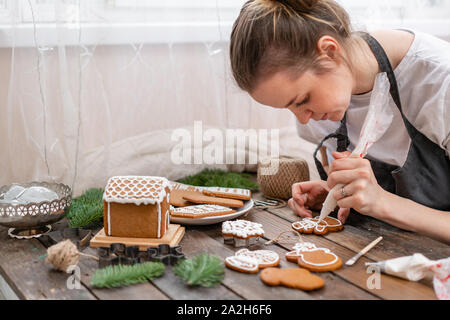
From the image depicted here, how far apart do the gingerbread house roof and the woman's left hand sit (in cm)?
40

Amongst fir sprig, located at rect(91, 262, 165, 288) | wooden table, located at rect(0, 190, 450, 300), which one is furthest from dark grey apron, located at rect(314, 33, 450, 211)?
fir sprig, located at rect(91, 262, 165, 288)

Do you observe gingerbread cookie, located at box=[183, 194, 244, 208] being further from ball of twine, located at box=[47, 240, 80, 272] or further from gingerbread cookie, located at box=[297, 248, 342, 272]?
ball of twine, located at box=[47, 240, 80, 272]

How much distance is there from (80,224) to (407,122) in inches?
34.2

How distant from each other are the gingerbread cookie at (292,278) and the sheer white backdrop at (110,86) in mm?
781

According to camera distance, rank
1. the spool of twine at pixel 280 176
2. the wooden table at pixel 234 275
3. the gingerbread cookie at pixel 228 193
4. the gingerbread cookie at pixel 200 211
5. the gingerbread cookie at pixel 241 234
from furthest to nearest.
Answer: the spool of twine at pixel 280 176 → the gingerbread cookie at pixel 228 193 → the gingerbread cookie at pixel 200 211 → the gingerbread cookie at pixel 241 234 → the wooden table at pixel 234 275

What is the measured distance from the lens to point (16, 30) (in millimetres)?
1513

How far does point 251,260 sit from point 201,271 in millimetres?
125

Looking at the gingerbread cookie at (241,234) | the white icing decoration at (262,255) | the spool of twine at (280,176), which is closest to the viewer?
the white icing decoration at (262,255)

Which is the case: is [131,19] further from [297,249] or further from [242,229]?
[297,249]

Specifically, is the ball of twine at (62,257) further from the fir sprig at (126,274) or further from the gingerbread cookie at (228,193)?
the gingerbread cookie at (228,193)

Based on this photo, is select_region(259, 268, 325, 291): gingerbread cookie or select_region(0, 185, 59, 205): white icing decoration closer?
select_region(259, 268, 325, 291): gingerbread cookie

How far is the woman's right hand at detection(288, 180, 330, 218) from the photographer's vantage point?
58.6 inches

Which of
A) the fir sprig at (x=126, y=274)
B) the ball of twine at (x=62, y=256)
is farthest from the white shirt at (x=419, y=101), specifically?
the ball of twine at (x=62, y=256)

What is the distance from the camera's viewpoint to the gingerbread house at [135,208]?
119 cm
